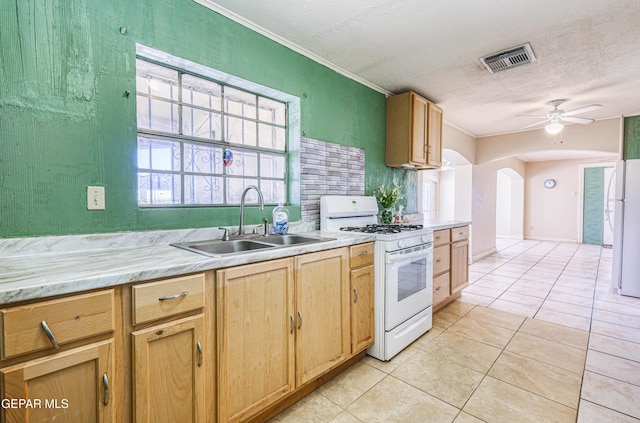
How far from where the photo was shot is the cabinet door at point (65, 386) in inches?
34.5

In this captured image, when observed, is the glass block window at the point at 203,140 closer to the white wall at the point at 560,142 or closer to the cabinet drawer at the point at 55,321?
the cabinet drawer at the point at 55,321

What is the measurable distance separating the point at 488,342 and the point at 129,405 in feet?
8.50

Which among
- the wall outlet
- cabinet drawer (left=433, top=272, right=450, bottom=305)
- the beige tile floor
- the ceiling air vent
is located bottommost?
the beige tile floor

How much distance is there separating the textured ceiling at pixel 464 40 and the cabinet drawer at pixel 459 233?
1.60 m

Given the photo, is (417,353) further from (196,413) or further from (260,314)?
(196,413)

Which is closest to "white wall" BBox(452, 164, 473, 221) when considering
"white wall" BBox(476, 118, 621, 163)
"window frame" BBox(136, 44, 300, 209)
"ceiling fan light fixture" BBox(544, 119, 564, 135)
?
"white wall" BBox(476, 118, 621, 163)

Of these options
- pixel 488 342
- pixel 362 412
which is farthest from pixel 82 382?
pixel 488 342

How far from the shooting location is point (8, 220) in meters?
1.31

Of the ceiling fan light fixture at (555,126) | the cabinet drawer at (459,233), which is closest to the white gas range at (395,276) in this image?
the cabinet drawer at (459,233)

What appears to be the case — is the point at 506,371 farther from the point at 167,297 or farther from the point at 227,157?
the point at 227,157

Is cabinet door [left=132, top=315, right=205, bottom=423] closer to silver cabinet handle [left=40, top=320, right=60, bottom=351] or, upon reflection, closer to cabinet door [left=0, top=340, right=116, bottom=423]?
cabinet door [left=0, top=340, right=116, bottom=423]

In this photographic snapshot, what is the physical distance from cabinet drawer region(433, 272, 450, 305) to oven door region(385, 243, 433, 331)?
0.31 m

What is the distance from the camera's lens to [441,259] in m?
3.12

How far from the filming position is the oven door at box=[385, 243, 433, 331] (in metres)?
2.22
